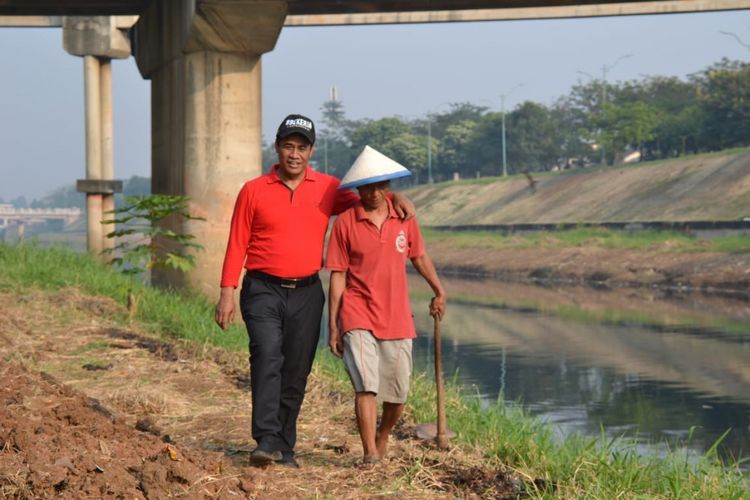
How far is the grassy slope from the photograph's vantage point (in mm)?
48406

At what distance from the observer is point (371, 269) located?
6.52m

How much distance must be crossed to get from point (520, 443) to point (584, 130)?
65.7 m

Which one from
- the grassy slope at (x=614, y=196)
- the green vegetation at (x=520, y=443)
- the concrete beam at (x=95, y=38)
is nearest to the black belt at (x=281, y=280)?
the green vegetation at (x=520, y=443)

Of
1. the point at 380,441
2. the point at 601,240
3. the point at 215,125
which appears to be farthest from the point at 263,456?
the point at 601,240

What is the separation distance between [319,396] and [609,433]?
165 inches

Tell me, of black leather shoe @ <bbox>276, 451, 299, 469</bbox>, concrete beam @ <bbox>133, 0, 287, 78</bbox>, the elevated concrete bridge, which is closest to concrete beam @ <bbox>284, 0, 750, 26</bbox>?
the elevated concrete bridge

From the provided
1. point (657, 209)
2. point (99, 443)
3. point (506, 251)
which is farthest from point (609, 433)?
point (657, 209)

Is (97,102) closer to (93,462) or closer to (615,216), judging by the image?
(93,462)

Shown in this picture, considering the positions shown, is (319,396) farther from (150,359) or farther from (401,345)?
(401,345)

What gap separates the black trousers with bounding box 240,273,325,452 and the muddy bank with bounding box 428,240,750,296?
2703 cm

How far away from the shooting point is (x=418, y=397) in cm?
1006

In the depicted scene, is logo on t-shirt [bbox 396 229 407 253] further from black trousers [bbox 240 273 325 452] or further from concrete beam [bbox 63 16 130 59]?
concrete beam [bbox 63 16 130 59]

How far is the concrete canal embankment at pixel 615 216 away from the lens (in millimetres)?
36625

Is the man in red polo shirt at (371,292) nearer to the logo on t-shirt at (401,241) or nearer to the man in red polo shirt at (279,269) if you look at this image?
the logo on t-shirt at (401,241)
